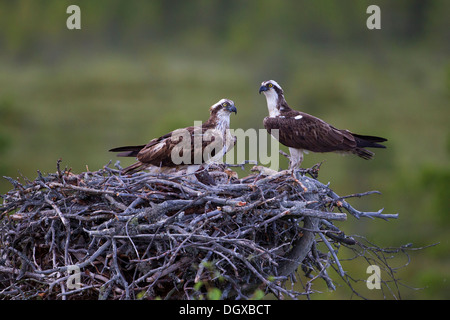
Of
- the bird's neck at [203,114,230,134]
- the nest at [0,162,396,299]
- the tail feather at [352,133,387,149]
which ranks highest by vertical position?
the bird's neck at [203,114,230,134]

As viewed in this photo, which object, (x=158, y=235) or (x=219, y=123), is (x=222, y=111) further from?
(x=158, y=235)

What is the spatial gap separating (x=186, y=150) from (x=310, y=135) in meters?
1.65

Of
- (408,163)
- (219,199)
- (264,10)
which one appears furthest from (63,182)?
(264,10)

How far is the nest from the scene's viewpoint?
5145mm

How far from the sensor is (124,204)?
5484 mm

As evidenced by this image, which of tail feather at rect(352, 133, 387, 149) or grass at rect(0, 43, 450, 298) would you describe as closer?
tail feather at rect(352, 133, 387, 149)

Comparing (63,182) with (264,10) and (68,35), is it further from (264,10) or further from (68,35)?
(264,10)

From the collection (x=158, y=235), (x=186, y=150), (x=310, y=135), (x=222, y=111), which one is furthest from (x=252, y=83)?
(x=158, y=235)

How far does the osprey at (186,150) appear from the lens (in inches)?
257

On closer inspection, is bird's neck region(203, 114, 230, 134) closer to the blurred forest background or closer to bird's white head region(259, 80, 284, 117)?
bird's white head region(259, 80, 284, 117)

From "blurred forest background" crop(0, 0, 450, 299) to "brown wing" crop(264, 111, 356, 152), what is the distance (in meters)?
11.8

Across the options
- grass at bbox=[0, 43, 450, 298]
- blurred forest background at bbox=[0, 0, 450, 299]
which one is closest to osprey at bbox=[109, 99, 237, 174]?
grass at bbox=[0, 43, 450, 298]

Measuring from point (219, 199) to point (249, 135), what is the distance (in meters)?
1.95

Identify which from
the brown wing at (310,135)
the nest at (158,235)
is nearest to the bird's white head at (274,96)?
the brown wing at (310,135)
